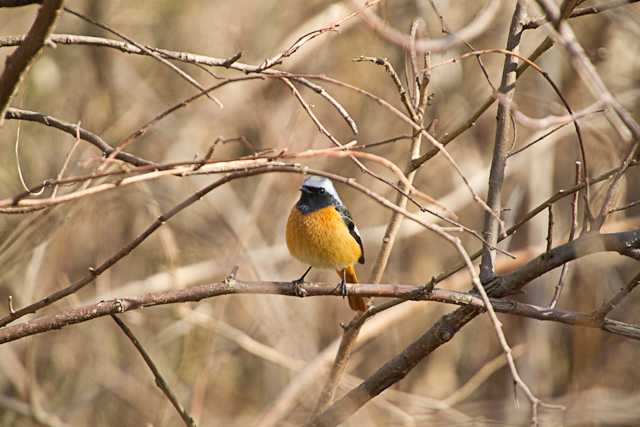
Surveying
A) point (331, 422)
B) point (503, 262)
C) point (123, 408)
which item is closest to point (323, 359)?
point (503, 262)

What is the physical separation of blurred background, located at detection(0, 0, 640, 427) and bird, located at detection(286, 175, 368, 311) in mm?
1391

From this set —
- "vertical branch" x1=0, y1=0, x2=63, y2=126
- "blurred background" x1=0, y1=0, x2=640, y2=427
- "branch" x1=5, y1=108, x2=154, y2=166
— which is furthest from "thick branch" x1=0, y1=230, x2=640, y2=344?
"blurred background" x1=0, y1=0, x2=640, y2=427

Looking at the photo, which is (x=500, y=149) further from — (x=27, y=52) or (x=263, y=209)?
(x=263, y=209)

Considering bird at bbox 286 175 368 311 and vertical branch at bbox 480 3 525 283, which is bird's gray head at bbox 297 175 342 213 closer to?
bird at bbox 286 175 368 311

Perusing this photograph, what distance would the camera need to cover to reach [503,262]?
15.9 feet

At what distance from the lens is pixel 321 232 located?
4562 mm

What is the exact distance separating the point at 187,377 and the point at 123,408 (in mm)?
845

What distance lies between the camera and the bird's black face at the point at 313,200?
4613mm

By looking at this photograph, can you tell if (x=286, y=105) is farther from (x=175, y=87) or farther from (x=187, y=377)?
(x=187, y=377)

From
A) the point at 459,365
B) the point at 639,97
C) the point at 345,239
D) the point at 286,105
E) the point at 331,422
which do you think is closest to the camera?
the point at 331,422

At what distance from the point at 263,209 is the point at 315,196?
4.37m

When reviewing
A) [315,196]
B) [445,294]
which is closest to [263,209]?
[315,196]

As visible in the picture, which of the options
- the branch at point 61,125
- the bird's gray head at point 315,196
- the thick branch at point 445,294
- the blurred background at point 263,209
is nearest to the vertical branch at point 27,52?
the branch at point 61,125

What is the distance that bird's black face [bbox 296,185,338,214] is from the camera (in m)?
4.61
